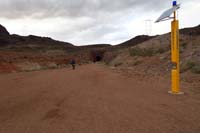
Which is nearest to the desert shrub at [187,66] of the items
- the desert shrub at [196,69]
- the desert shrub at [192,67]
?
the desert shrub at [192,67]

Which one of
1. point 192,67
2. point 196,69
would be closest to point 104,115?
point 196,69

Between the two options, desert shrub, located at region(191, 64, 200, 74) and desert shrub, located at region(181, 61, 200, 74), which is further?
desert shrub, located at region(181, 61, 200, 74)

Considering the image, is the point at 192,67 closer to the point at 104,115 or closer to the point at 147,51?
the point at 104,115

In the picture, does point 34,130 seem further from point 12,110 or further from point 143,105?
point 143,105

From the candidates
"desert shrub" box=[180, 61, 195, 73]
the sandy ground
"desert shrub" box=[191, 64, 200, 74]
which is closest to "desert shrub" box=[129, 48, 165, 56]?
"desert shrub" box=[180, 61, 195, 73]

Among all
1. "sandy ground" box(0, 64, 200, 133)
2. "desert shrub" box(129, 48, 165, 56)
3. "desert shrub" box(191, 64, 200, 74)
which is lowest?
"sandy ground" box(0, 64, 200, 133)

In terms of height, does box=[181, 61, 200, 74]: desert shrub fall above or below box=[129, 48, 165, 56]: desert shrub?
below

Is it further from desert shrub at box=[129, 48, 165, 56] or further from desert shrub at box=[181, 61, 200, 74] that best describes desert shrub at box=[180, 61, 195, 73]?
desert shrub at box=[129, 48, 165, 56]

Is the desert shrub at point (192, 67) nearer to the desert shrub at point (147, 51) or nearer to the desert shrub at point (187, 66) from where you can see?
the desert shrub at point (187, 66)

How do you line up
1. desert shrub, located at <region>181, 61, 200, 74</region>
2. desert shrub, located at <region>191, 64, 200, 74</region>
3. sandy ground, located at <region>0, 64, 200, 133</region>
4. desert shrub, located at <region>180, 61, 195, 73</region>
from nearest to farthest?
1. sandy ground, located at <region>0, 64, 200, 133</region>
2. desert shrub, located at <region>191, 64, 200, 74</region>
3. desert shrub, located at <region>181, 61, 200, 74</region>
4. desert shrub, located at <region>180, 61, 195, 73</region>

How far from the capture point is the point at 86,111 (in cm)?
833

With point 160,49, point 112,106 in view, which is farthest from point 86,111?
point 160,49

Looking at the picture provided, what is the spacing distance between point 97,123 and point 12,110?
366cm

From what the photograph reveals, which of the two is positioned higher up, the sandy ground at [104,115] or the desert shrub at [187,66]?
the desert shrub at [187,66]
